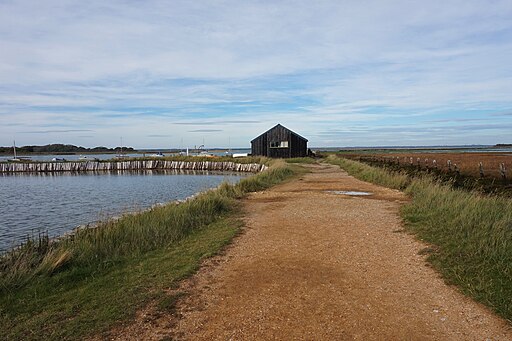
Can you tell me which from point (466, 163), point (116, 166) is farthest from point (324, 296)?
point (116, 166)

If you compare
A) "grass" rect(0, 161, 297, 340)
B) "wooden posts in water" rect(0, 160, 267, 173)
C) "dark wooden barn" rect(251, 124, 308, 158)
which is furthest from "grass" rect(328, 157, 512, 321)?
A: "dark wooden barn" rect(251, 124, 308, 158)

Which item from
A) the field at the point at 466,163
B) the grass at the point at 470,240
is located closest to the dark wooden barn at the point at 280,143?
the field at the point at 466,163

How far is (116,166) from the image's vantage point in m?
50.4

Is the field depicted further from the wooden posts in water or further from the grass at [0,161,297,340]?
the wooden posts in water

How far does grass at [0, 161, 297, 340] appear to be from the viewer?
175 inches

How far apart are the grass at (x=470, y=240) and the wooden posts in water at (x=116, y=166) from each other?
36.4 meters

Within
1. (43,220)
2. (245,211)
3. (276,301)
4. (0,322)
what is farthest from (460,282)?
(43,220)

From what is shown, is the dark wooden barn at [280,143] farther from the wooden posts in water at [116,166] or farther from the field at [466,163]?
the field at [466,163]

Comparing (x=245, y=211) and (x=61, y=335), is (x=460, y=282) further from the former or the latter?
(x=245, y=211)

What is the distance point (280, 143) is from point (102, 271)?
4308 cm

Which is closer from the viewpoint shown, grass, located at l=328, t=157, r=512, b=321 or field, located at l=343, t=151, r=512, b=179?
grass, located at l=328, t=157, r=512, b=321

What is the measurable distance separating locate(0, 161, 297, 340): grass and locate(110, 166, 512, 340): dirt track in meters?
0.50

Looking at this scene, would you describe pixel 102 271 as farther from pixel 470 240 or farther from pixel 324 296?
pixel 470 240

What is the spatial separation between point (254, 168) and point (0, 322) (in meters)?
37.1
